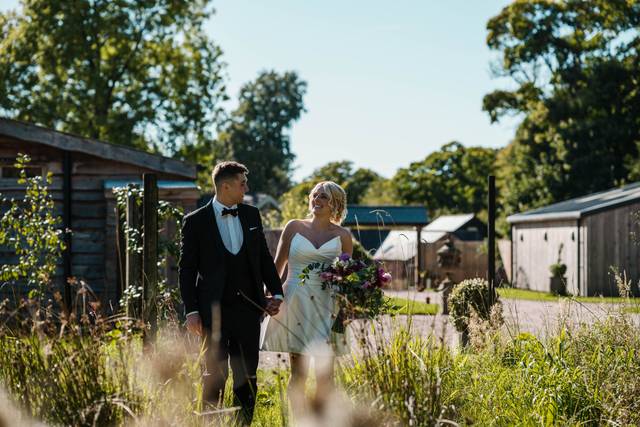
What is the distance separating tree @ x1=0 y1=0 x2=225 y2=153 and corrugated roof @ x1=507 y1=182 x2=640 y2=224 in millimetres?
12110

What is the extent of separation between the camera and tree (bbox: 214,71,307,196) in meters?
61.9

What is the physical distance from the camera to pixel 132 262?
8.64 metres

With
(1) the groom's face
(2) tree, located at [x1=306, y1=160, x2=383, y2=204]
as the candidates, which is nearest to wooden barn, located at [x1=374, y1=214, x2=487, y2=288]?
(1) the groom's face

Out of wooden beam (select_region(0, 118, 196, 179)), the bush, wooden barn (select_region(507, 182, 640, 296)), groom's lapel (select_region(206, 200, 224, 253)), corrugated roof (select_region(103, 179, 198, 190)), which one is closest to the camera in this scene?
groom's lapel (select_region(206, 200, 224, 253))

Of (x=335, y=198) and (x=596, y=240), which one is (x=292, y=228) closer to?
(x=335, y=198)

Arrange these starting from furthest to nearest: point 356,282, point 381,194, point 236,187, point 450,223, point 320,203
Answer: point 381,194, point 450,223, point 320,203, point 356,282, point 236,187

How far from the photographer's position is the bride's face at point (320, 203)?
6102 millimetres

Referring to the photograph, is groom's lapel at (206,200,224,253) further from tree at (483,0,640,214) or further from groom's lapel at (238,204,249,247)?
tree at (483,0,640,214)

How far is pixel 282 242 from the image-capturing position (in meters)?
6.32

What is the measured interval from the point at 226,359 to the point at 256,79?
58.3 metres

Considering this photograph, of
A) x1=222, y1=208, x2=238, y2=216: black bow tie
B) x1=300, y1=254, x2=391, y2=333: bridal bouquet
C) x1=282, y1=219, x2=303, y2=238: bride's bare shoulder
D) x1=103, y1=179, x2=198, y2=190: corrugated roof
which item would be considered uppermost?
x1=103, y1=179, x2=198, y2=190: corrugated roof

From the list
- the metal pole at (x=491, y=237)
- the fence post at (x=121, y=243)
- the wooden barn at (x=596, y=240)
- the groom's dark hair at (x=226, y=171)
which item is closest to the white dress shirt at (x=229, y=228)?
the groom's dark hair at (x=226, y=171)

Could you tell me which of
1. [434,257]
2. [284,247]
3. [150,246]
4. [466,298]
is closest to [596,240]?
[434,257]

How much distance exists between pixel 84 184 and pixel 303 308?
817 cm
